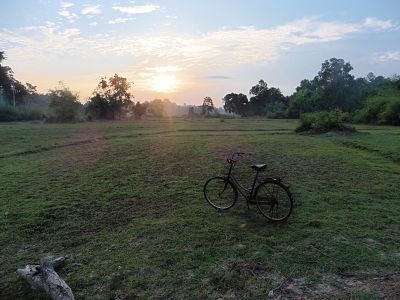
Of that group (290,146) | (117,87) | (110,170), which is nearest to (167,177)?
(110,170)

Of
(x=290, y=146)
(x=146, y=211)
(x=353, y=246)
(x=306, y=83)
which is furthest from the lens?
(x=306, y=83)

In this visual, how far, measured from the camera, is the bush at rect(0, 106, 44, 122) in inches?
1816

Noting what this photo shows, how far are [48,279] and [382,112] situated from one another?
3248 cm

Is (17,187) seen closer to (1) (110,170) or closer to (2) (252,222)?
(1) (110,170)

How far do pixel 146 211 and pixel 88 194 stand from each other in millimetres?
1811

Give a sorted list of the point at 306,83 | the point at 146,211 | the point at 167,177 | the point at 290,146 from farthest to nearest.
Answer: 1. the point at 306,83
2. the point at 290,146
3. the point at 167,177
4. the point at 146,211

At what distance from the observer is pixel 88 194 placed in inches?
291

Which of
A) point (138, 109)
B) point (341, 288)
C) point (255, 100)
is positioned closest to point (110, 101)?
point (138, 109)

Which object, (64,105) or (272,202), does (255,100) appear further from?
(272,202)

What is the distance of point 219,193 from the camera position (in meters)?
6.39

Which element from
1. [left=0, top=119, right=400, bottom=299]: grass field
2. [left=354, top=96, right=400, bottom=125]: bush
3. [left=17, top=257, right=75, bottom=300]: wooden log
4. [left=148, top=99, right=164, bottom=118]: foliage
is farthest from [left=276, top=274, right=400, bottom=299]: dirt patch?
[left=148, top=99, right=164, bottom=118]: foliage

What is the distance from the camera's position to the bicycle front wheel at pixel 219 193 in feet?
20.2

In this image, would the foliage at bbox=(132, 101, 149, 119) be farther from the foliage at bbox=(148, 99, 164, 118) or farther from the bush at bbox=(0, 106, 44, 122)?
the bush at bbox=(0, 106, 44, 122)

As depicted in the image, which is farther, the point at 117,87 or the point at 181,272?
the point at 117,87
